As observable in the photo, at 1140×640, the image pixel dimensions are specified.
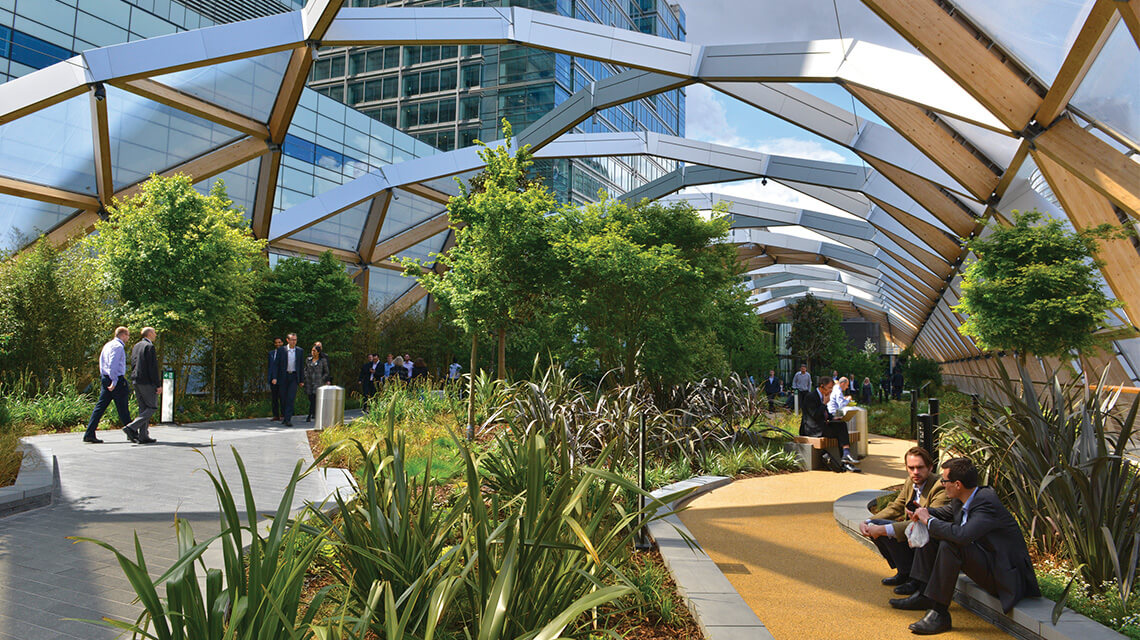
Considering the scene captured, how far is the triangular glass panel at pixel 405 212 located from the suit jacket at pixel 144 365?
15.8 metres

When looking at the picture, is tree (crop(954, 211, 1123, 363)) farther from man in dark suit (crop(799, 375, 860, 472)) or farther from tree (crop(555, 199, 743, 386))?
tree (crop(555, 199, 743, 386))

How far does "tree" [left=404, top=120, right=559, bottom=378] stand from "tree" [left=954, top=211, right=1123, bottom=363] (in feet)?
27.2

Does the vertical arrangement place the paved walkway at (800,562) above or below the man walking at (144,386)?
below

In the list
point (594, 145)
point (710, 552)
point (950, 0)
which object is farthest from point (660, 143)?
point (710, 552)

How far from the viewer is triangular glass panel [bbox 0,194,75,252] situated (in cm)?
1488

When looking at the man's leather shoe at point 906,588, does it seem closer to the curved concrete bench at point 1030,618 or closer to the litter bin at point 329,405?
the curved concrete bench at point 1030,618

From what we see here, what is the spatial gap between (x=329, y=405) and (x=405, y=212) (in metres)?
15.5

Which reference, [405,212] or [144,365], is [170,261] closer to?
[144,365]

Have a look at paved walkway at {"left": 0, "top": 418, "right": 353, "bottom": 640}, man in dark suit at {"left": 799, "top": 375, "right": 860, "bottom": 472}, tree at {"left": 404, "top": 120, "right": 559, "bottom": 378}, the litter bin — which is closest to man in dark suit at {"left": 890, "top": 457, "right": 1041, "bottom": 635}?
paved walkway at {"left": 0, "top": 418, "right": 353, "bottom": 640}

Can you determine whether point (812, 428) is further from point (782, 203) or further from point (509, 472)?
point (782, 203)

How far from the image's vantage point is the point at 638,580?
3.84 metres

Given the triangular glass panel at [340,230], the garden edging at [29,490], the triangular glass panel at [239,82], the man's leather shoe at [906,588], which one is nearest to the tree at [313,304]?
the triangular glass panel at [239,82]

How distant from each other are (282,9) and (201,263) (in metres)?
30.8

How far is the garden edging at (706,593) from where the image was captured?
3.25 meters
